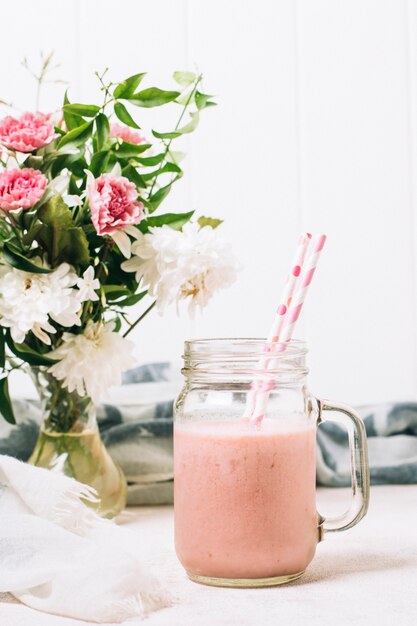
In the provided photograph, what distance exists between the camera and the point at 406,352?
66.1 inches

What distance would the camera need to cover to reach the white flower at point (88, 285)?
3.37ft

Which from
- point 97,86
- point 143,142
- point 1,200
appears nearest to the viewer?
point 1,200

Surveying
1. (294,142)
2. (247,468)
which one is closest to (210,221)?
(247,468)

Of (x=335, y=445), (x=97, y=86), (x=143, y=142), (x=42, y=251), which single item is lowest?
(x=335, y=445)

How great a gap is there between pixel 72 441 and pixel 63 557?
293mm

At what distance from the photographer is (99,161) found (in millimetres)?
1088

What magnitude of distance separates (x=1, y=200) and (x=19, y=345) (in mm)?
171

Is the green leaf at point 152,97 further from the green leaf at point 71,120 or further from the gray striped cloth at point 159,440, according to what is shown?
the gray striped cloth at point 159,440

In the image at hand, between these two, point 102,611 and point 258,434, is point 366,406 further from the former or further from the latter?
point 102,611

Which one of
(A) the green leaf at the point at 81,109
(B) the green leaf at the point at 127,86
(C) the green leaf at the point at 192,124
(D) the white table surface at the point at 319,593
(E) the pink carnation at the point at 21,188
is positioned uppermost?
(B) the green leaf at the point at 127,86

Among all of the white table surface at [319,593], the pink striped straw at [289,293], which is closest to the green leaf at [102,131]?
the pink striped straw at [289,293]

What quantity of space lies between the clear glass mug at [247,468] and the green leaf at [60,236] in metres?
0.22

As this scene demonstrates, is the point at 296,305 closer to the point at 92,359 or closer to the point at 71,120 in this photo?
the point at 92,359

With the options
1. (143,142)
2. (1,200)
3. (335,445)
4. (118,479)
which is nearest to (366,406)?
(335,445)
